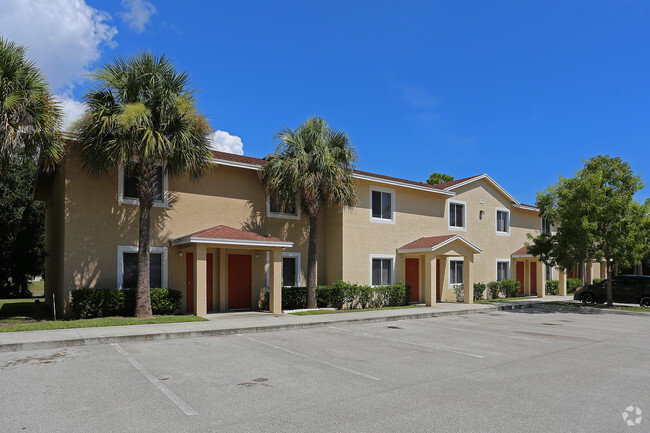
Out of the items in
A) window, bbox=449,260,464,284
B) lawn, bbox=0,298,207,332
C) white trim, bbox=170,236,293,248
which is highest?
white trim, bbox=170,236,293,248

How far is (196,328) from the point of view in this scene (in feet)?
42.9

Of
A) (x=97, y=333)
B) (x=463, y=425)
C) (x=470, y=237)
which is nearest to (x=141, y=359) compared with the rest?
(x=97, y=333)

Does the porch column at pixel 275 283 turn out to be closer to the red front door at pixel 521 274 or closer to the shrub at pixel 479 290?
the shrub at pixel 479 290

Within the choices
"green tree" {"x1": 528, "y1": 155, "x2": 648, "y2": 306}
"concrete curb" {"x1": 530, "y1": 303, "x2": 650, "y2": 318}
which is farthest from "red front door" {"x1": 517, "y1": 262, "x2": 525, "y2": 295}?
"green tree" {"x1": 528, "y1": 155, "x2": 648, "y2": 306}

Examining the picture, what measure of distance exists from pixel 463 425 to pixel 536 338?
8.58m

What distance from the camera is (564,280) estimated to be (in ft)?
99.4

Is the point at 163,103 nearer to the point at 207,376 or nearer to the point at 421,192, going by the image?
the point at 207,376

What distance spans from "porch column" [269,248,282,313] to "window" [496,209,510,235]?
1676cm

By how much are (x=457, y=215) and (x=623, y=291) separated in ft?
31.3

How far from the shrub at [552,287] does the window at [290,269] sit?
19463mm

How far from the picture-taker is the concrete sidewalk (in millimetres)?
10781

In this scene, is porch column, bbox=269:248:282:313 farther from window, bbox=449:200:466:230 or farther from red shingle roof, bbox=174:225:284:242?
window, bbox=449:200:466:230

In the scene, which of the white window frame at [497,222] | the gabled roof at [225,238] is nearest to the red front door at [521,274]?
the white window frame at [497,222]

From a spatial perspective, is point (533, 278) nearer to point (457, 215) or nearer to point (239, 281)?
point (457, 215)
